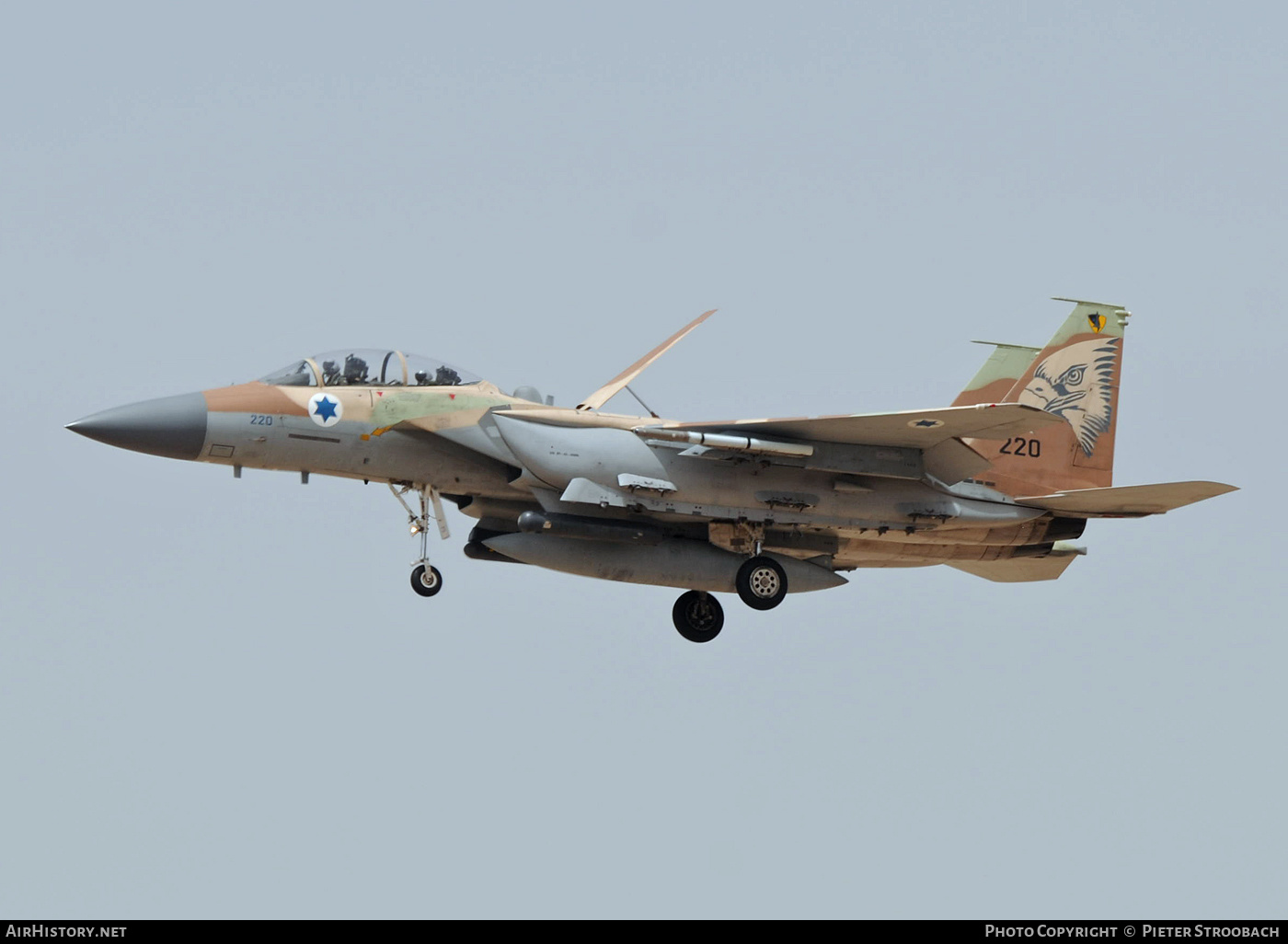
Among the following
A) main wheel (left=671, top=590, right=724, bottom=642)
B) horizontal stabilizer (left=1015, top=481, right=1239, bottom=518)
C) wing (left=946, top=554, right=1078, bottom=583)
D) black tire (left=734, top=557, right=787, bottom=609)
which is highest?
horizontal stabilizer (left=1015, top=481, right=1239, bottom=518)

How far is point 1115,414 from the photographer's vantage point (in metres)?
26.2

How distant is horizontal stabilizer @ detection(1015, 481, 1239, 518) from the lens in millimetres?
24328

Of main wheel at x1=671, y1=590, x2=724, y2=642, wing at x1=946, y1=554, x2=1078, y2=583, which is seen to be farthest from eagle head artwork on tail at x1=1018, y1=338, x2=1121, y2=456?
main wheel at x1=671, y1=590, x2=724, y2=642

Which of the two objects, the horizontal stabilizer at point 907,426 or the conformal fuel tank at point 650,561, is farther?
the conformal fuel tank at point 650,561

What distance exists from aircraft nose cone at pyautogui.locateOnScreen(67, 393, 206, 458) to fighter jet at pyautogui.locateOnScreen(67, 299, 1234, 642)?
2cm

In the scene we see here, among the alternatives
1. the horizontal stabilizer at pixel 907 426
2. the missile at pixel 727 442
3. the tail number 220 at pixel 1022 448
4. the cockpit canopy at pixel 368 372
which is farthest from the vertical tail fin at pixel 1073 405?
the cockpit canopy at pixel 368 372

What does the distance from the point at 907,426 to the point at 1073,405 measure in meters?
3.63

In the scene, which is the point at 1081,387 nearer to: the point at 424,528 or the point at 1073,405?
the point at 1073,405

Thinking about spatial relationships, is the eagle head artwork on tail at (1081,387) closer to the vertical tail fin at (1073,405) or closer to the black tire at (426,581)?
the vertical tail fin at (1073,405)

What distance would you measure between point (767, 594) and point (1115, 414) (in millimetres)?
5029

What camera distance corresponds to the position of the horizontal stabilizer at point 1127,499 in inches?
958

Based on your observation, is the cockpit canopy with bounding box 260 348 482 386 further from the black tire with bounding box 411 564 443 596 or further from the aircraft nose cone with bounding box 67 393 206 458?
the black tire with bounding box 411 564 443 596
